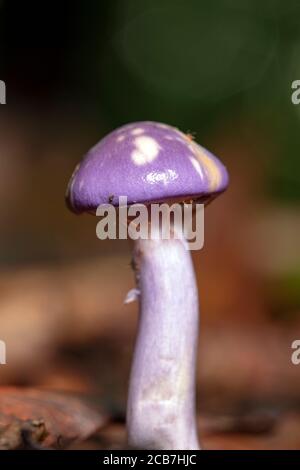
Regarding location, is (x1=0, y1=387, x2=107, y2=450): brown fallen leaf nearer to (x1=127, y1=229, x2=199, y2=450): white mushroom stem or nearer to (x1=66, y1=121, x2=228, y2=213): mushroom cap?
(x1=127, y1=229, x2=199, y2=450): white mushroom stem

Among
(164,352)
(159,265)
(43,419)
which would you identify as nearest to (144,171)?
(159,265)

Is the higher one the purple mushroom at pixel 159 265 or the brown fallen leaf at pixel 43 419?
the purple mushroom at pixel 159 265

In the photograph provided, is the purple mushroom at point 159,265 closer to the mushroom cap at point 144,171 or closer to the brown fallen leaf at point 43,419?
the mushroom cap at point 144,171

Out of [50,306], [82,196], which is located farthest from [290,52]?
[82,196]

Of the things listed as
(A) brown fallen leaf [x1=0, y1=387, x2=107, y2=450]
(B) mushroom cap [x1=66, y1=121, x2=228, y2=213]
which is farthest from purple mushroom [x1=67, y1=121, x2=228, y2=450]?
(A) brown fallen leaf [x1=0, y1=387, x2=107, y2=450]

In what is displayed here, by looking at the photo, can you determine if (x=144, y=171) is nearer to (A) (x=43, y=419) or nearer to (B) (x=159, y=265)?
(B) (x=159, y=265)

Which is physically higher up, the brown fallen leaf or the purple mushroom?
the purple mushroom

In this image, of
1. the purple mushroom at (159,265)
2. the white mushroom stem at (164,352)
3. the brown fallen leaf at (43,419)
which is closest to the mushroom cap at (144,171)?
the purple mushroom at (159,265)

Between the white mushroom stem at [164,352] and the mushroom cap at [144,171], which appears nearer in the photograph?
the mushroom cap at [144,171]
